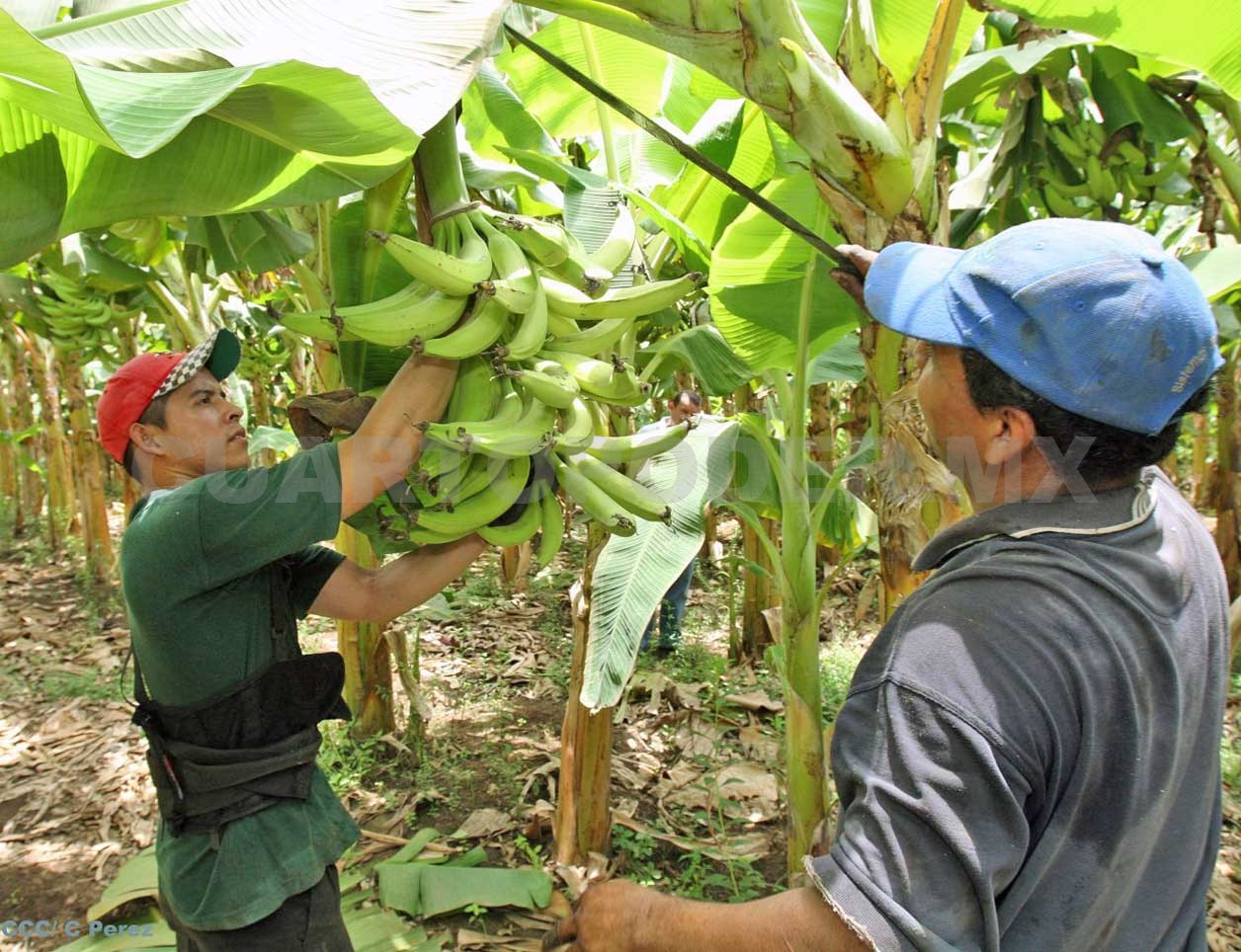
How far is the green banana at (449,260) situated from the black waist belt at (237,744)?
85 centimetres

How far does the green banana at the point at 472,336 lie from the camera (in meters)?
0.97

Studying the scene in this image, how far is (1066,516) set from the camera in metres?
0.84

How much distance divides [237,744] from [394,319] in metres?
0.94

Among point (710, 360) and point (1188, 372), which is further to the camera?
point (710, 360)

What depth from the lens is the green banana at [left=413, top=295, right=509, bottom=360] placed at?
97 centimetres

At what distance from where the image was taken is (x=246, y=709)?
147cm

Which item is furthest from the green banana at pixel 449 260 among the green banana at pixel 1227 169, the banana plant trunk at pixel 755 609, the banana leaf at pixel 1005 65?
the banana plant trunk at pixel 755 609

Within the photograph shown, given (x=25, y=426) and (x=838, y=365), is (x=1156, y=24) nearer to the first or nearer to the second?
(x=838, y=365)

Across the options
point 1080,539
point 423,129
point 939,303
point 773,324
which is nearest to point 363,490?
point 423,129

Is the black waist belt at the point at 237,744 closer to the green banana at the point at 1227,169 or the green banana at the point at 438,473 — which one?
the green banana at the point at 438,473

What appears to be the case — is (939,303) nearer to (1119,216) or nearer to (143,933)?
(1119,216)

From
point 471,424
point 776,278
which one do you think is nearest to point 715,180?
point 776,278

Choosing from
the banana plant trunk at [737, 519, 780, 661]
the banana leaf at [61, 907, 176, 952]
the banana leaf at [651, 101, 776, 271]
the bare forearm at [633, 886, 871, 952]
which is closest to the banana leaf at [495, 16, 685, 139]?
the banana leaf at [651, 101, 776, 271]

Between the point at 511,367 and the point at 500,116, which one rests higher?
the point at 500,116
